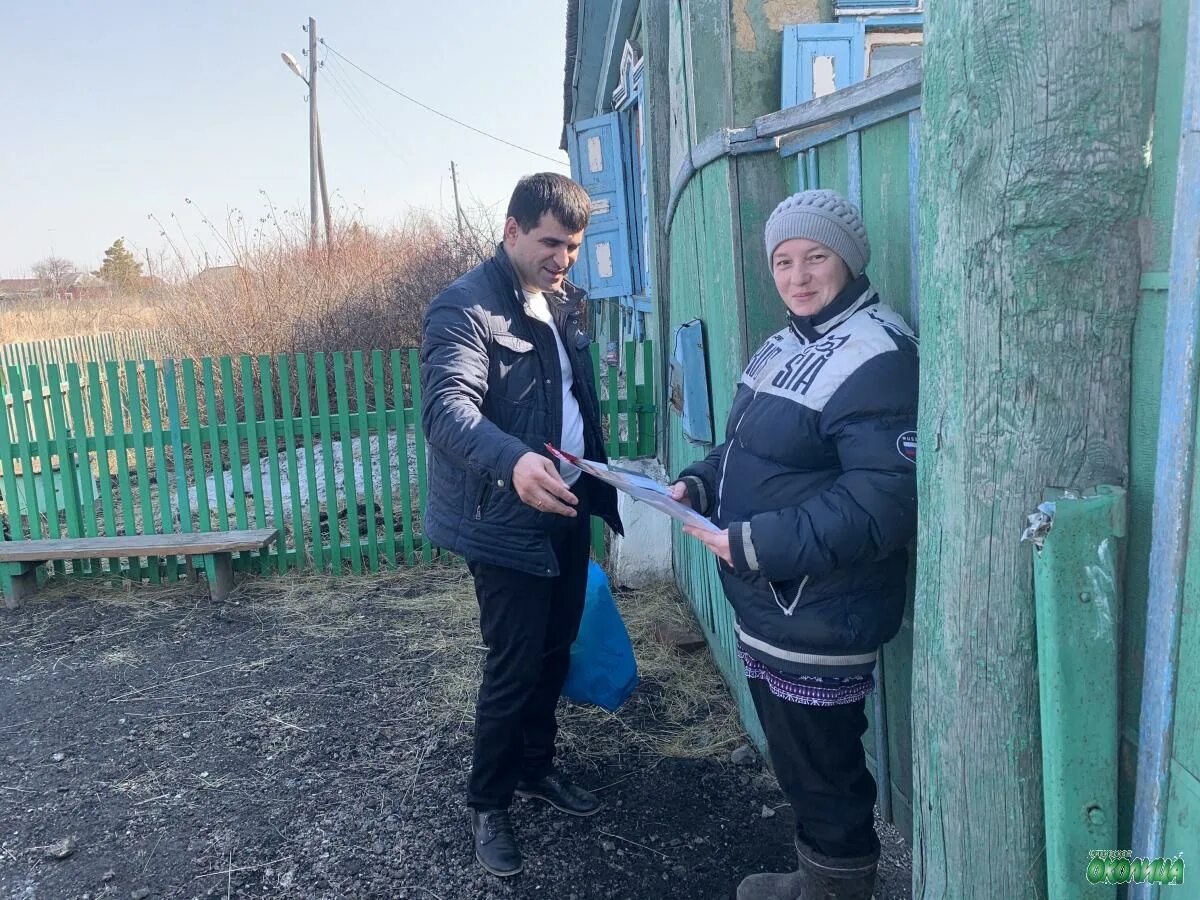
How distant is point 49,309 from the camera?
23609mm

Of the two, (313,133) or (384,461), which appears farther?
(313,133)

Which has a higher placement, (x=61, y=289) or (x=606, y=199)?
(x=61, y=289)

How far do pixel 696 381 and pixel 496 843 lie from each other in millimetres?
1696

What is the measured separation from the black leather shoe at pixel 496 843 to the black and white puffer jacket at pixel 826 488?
1058 mm

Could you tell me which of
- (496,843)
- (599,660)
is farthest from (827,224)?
(496,843)

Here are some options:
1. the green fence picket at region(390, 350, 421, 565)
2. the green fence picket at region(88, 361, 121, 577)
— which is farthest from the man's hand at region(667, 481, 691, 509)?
the green fence picket at region(88, 361, 121, 577)

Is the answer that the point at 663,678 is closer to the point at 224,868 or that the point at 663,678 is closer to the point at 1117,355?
the point at 224,868

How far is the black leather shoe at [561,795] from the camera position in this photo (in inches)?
109

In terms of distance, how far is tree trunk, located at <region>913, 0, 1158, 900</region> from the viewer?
115cm

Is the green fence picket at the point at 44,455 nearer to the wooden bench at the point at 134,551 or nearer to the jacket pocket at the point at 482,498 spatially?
the wooden bench at the point at 134,551

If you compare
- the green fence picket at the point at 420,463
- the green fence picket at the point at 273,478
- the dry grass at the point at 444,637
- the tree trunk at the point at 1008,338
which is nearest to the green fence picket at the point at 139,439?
the dry grass at the point at 444,637

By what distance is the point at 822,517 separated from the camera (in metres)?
1.63

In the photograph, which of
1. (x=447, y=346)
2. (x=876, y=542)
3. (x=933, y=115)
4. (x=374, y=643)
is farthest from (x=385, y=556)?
(x=933, y=115)

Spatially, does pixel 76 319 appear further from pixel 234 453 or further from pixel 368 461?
pixel 368 461
